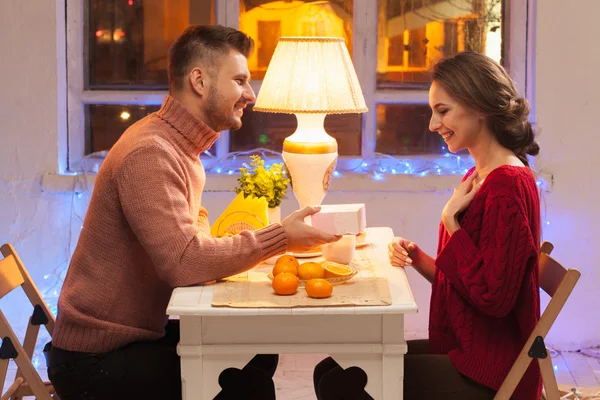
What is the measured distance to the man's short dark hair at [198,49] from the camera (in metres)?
2.68

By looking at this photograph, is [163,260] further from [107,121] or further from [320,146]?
[107,121]

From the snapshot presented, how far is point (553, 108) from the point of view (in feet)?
13.6

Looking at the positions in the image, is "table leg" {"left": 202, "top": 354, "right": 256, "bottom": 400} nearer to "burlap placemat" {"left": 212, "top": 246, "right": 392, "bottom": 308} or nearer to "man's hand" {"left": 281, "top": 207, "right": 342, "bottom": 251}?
"burlap placemat" {"left": 212, "top": 246, "right": 392, "bottom": 308}

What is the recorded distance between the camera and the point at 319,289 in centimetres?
233

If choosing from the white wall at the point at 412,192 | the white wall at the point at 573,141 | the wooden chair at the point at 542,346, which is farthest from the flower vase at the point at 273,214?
the white wall at the point at 573,141

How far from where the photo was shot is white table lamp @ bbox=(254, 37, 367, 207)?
9.68 ft

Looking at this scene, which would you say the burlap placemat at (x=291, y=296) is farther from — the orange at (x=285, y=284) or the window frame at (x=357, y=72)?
the window frame at (x=357, y=72)

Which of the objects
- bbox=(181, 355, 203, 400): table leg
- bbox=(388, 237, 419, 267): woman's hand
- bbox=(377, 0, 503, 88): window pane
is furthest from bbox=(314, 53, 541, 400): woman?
bbox=(377, 0, 503, 88): window pane

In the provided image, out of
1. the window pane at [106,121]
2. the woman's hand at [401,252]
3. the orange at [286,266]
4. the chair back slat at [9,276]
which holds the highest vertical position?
the window pane at [106,121]

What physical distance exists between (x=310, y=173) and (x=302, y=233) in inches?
16.7

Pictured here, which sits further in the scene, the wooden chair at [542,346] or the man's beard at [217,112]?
the man's beard at [217,112]

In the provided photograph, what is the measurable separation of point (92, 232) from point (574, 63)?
2499mm

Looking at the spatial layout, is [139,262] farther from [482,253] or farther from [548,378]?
[548,378]

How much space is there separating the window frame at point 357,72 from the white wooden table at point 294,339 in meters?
2.09
